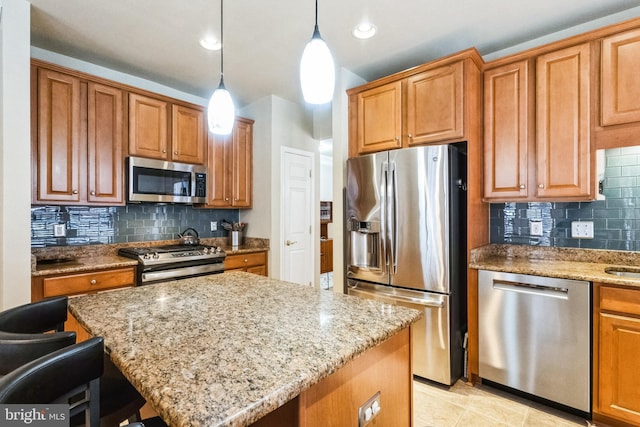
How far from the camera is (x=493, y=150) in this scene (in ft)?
8.02

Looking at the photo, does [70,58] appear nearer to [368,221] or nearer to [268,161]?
[268,161]

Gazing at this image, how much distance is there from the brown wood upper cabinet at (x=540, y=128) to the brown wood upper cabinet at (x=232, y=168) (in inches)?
101

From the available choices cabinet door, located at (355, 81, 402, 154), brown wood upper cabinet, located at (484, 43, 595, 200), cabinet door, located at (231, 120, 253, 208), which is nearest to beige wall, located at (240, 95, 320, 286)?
cabinet door, located at (231, 120, 253, 208)

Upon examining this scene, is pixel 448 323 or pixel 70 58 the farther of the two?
pixel 70 58

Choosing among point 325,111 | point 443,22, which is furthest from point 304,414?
point 325,111

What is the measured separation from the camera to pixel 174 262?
112 inches

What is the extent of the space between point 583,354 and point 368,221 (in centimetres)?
161

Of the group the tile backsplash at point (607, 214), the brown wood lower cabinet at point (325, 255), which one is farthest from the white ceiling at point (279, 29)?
the brown wood lower cabinet at point (325, 255)

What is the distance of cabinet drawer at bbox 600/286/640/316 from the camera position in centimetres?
173

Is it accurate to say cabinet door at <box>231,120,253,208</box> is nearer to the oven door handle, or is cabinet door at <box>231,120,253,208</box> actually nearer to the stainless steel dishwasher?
the oven door handle

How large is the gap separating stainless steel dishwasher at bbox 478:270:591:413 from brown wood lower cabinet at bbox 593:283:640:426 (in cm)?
5

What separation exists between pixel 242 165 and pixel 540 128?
2.94m

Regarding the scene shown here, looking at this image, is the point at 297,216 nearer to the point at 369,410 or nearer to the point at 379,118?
the point at 379,118

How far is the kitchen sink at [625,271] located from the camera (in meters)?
2.04
